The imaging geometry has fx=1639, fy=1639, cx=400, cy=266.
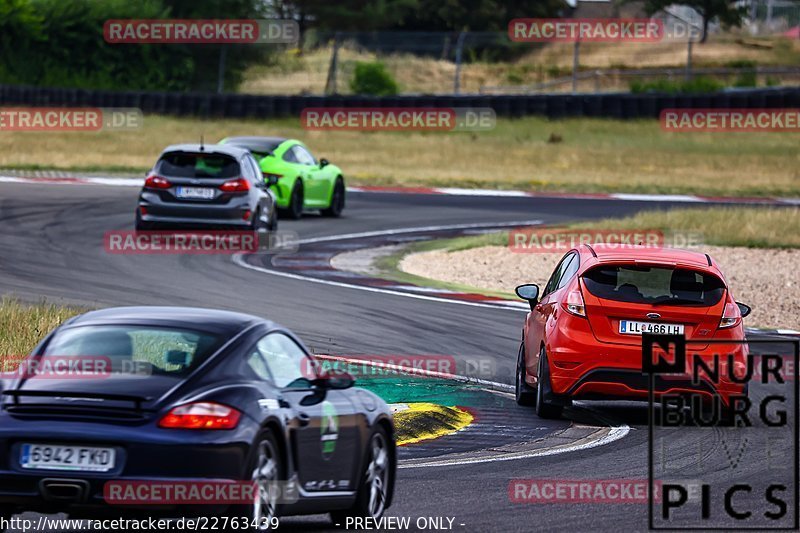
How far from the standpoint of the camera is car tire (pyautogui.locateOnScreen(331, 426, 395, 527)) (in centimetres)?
845

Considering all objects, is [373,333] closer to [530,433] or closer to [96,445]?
[530,433]

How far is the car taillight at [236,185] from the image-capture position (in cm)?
2373

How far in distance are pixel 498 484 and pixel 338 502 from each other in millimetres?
1799

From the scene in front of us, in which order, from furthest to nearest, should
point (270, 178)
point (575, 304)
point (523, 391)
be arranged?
point (270, 178)
point (523, 391)
point (575, 304)

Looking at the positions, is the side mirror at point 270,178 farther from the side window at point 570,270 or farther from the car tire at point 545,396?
the car tire at point 545,396

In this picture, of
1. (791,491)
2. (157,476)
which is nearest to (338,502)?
(157,476)

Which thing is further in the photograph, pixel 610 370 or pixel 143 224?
pixel 143 224

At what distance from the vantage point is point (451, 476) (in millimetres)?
10031

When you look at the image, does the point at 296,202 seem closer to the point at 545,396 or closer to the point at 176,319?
the point at 545,396

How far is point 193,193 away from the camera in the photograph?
933 inches

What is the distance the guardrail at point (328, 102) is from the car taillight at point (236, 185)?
75.5 ft

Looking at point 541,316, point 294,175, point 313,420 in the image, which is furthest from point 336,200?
point 313,420

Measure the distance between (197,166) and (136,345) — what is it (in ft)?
52.8

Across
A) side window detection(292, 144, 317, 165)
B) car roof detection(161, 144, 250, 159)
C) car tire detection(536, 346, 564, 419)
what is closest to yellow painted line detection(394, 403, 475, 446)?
car tire detection(536, 346, 564, 419)
